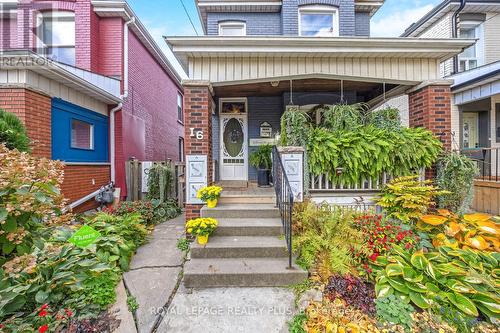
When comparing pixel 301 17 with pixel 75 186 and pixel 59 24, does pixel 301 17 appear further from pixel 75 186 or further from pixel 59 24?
pixel 75 186

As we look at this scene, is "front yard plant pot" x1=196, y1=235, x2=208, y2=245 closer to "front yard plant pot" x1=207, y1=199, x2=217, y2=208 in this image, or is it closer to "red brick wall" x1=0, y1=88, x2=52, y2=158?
"front yard plant pot" x1=207, y1=199, x2=217, y2=208

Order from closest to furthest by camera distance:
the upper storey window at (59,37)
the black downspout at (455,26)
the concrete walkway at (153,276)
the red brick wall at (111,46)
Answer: the concrete walkway at (153,276) < the upper storey window at (59,37) < the red brick wall at (111,46) < the black downspout at (455,26)

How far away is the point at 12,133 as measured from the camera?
347cm

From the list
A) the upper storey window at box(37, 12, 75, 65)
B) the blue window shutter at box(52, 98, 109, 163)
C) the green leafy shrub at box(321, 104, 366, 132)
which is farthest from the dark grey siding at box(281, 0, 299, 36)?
the upper storey window at box(37, 12, 75, 65)

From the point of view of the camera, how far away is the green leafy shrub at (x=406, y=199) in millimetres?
3725

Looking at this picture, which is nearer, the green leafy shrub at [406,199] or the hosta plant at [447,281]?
the hosta plant at [447,281]

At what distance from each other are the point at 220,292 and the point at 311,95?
552cm

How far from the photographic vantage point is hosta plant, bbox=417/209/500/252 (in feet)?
10.2

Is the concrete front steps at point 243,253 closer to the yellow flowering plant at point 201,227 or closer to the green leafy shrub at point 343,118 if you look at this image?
the yellow flowering plant at point 201,227

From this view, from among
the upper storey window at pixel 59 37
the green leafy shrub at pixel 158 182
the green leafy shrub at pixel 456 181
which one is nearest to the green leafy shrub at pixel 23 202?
the green leafy shrub at pixel 158 182

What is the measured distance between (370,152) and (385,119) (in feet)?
3.65

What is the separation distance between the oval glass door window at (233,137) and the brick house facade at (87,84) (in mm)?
3234

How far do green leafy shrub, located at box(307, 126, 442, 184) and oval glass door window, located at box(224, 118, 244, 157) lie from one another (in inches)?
110

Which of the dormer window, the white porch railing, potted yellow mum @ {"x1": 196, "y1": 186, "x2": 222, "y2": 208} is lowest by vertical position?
potted yellow mum @ {"x1": 196, "y1": 186, "x2": 222, "y2": 208}
